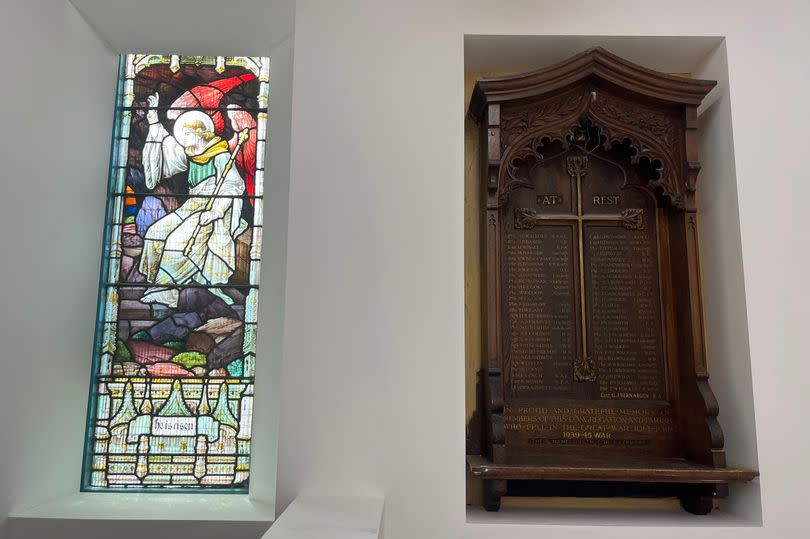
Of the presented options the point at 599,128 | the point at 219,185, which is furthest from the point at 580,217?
the point at 219,185

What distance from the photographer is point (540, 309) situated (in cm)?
356

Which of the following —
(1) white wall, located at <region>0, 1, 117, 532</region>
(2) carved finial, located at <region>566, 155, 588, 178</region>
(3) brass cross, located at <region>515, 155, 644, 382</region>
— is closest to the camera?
(1) white wall, located at <region>0, 1, 117, 532</region>

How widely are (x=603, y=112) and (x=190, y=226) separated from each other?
2.45 meters

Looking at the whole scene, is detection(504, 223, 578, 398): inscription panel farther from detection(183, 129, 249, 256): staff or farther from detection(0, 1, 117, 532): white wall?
detection(0, 1, 117, 532): white wall

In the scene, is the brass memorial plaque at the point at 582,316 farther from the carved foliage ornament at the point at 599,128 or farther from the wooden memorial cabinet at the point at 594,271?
the carved foliage ornament at the point at 599,128

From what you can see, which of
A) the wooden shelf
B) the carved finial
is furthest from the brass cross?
the wooden shelf

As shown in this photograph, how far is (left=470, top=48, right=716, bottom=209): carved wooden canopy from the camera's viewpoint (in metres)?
3.46

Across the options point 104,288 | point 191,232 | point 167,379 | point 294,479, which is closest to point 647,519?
point 294,479

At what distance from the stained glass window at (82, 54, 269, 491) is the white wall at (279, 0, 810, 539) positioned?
0.94 m

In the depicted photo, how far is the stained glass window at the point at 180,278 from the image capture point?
388 centimetres

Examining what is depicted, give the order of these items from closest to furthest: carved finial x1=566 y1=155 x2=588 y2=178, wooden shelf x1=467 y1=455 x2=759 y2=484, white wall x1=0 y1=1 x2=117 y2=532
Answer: wooden shelf x1=467 y1=455 x2=759 y2=484
white wall x1=0 y1=1 x2=117 y2=532
carved finial x1=566 y1=155 x2=588 y2=178

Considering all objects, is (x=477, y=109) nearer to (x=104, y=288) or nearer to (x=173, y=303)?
(x=173, y=303)

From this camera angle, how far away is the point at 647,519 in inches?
126

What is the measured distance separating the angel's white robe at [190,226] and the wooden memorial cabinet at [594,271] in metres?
1.56
